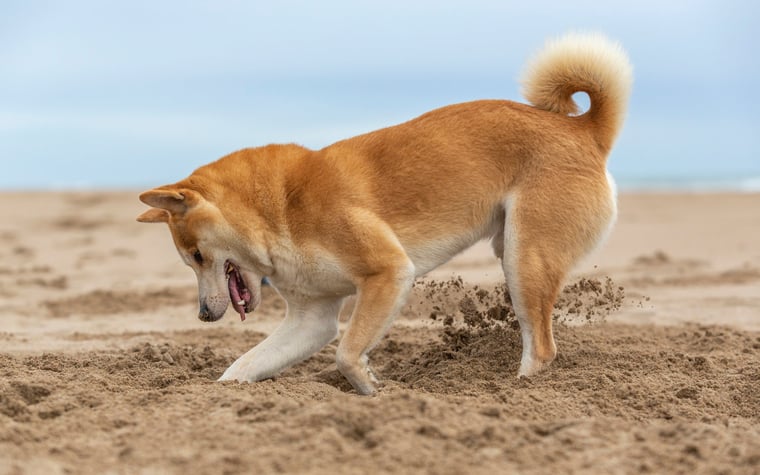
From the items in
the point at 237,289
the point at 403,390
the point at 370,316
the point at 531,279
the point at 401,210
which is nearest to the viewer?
the point at 403,390

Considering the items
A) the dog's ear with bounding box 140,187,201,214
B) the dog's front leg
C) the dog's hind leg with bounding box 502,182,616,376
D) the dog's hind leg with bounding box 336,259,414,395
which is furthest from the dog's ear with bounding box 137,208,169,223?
the dog's hind leg with bounding box 502,182,616,376

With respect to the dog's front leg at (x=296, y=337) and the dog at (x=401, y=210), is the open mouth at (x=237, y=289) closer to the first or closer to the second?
the dog at (x=401, y=210)

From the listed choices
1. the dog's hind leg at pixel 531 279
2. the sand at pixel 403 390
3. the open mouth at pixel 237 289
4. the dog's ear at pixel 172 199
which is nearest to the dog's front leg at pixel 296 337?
the sand at pixel 403 390

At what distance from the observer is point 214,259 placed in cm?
496

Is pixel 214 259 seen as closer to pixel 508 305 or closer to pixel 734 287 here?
pixel 508 305

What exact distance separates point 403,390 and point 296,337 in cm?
96

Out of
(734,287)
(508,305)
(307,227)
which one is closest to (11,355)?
(307,227)

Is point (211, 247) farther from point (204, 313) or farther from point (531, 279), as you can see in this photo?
point (531, 279)

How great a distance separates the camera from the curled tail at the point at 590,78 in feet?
17.1

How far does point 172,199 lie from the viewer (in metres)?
4.78

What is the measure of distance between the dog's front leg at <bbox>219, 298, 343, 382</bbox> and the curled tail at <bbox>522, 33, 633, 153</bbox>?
1789mm

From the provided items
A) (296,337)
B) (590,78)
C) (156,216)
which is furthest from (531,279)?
(156,216)

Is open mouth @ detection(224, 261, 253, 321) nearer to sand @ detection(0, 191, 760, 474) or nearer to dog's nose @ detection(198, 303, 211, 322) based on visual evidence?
dog's nose @ detection(198, 303, 211, 322)

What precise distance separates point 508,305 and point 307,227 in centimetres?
177
